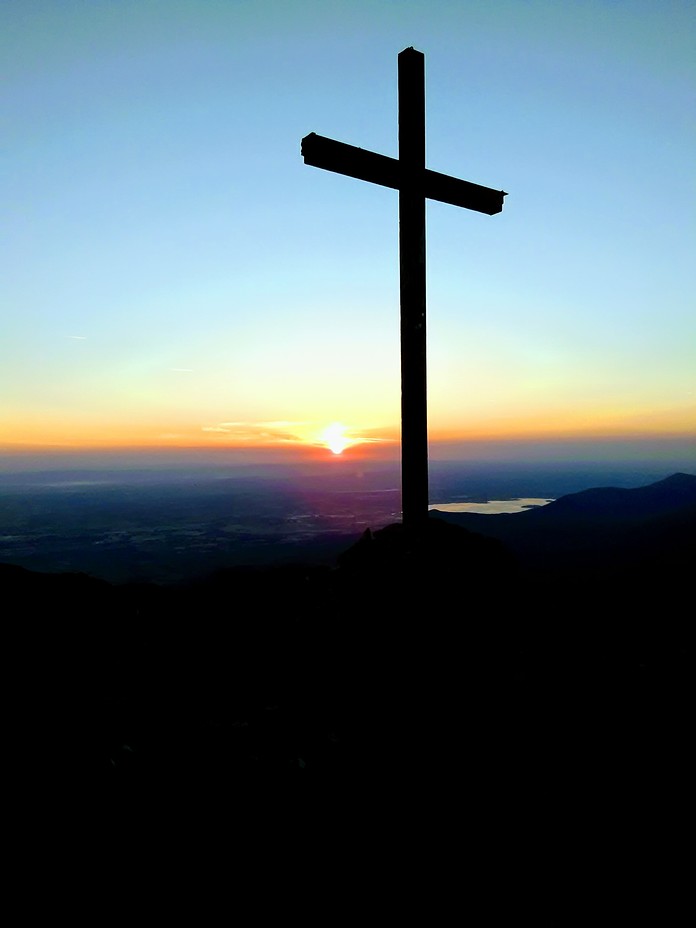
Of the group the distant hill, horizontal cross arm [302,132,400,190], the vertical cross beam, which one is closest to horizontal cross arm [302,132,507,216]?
horizontal cross arm [302,132,400,190]

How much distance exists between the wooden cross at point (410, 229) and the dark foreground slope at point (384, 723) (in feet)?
2.98

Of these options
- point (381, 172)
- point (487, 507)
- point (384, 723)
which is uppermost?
point (381, 172)

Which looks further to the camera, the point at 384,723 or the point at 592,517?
the point at 592,517

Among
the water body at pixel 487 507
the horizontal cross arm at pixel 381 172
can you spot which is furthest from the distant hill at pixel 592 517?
the horizontal cross arm at pixel 381 172

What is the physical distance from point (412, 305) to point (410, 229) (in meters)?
1.04

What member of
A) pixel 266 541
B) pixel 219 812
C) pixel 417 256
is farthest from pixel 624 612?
pixel 266 541

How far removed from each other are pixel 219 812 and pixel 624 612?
625 cm

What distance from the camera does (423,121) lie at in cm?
753

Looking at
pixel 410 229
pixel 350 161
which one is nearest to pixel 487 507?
pixel 410 229

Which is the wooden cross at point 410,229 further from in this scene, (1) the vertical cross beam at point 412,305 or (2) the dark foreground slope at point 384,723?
(2) the dark foreground slope at point 384,723

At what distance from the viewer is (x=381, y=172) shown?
24.5ft

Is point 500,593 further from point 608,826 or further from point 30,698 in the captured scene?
point 30,698

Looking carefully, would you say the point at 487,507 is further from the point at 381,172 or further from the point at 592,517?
the point at 381,172

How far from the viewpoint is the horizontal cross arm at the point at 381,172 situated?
7.13m
